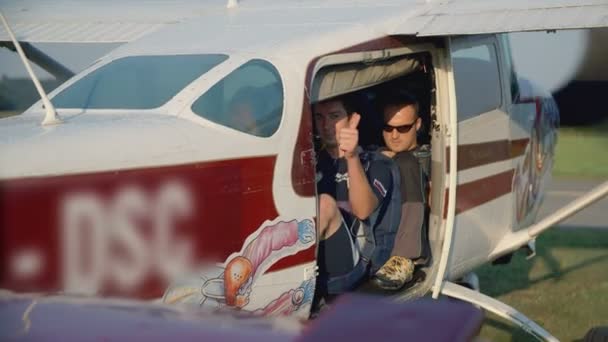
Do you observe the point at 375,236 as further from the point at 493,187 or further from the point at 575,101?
the point at 575,101

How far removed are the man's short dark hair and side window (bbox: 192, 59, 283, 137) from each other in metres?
1.66

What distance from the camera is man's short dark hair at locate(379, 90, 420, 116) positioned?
7.16m

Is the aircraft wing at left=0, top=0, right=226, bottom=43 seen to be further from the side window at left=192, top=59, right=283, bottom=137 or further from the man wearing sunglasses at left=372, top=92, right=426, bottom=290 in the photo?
the side window at left=192, top=59, right=283, bottom=137

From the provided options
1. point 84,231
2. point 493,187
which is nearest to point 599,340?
point 493,187

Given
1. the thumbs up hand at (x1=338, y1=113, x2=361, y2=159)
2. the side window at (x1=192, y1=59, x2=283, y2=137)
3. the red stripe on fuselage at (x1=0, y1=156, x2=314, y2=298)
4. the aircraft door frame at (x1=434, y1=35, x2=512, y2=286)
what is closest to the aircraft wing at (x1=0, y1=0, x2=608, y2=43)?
the aircraft door frame at (x1=434, y1=35, x2=512, y2=286)

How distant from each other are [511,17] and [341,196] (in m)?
1.41

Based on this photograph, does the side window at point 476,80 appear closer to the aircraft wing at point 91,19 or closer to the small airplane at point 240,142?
→ the small airplane at point 240,142

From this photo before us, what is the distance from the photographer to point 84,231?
4.30m

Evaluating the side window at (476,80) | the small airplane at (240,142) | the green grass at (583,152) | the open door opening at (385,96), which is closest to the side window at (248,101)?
the small airplane at (240,142)

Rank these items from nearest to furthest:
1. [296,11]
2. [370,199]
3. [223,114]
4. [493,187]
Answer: [223,114]
[370,199]
[296,11]
[493,187]

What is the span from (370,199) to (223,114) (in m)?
1.34

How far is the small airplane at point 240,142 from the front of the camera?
173 inches

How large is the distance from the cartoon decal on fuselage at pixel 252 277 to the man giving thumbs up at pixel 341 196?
411mm

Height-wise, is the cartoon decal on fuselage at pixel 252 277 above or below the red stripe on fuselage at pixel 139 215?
below
